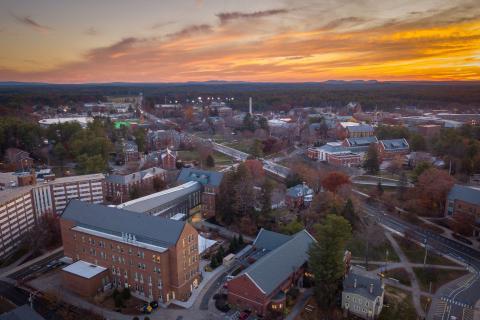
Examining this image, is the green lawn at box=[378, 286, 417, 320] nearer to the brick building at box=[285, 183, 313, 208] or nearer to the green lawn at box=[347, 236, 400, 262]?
the green lawn at box=[347, 236, 400, 262]

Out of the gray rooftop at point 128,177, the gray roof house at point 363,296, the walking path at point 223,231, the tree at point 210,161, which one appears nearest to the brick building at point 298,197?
the walking path at point 223,231

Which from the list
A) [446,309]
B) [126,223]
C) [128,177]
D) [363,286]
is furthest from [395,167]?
[126,223]

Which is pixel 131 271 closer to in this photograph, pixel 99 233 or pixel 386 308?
pixel 99 233

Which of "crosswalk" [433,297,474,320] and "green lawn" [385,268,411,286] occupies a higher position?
"green lawn" [385,268,411,286]

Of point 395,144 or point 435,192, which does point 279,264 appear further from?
point 395,144

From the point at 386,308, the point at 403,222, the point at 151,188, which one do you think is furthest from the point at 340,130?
the point at 386,308

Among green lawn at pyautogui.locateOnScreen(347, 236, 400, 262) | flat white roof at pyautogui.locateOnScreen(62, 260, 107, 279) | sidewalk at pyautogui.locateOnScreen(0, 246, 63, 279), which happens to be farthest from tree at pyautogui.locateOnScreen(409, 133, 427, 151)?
sidewalk at pyautogui.locateOnScreen(0, 246, 63, 279)
